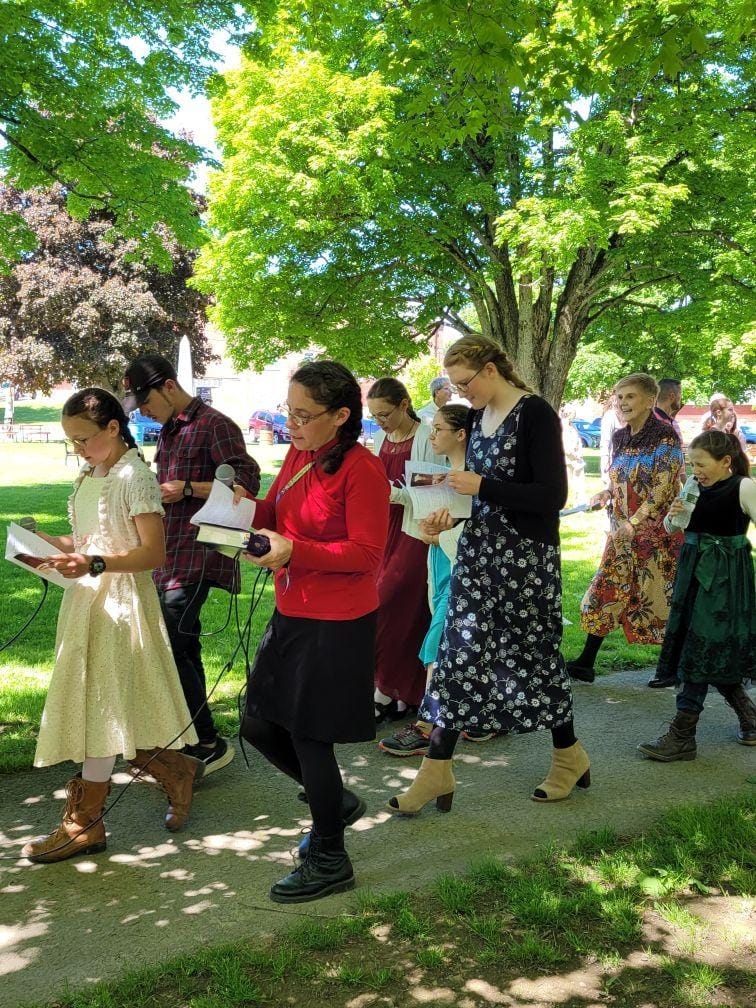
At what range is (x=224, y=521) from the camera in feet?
9.87

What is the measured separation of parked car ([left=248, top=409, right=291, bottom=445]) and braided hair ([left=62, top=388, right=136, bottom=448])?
3833 cm

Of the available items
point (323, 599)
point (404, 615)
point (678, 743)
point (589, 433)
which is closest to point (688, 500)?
Result: point (678, 743)

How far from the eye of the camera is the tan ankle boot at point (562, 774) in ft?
14.4

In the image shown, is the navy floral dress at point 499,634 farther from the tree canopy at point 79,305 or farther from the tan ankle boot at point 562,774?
the tree canopy at point 79,305

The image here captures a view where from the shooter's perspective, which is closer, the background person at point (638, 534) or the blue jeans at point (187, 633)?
the blue jeans at point (187, 633)

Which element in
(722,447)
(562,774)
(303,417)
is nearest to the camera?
(303,417)

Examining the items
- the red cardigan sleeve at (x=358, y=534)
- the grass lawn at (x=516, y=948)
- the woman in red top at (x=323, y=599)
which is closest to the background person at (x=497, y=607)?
the grass lawn at (x=516, y=948)

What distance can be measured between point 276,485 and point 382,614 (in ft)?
6.69

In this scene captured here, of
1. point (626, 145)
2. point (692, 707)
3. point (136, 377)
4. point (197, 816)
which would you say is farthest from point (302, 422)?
point (626, 145)

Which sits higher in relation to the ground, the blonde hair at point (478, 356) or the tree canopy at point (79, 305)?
the tree canopy at point (79, 305)

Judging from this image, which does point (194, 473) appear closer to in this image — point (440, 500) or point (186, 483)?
point (186, 483)

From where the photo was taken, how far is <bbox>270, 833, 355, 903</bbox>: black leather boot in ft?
11.3

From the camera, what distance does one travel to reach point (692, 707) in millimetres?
4984

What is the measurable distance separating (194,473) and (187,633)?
0.80m
